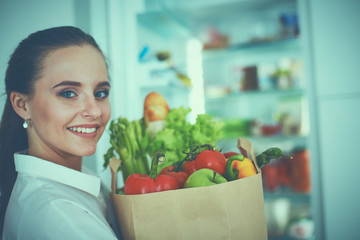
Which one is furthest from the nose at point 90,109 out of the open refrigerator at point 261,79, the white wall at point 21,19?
the open refrigerator at point 261,79

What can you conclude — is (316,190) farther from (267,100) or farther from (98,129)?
(98,129)

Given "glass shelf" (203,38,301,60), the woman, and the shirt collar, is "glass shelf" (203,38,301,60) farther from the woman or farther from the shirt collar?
the shirt collar

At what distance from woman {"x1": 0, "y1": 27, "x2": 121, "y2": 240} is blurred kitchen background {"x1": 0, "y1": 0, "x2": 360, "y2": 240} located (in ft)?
0.80

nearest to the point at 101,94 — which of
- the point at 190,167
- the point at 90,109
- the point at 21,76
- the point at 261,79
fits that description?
the point at 90,109

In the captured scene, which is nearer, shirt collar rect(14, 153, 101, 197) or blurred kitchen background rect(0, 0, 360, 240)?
shirt collar rect(14, 153, 101, 197)

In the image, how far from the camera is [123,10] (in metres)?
1.65

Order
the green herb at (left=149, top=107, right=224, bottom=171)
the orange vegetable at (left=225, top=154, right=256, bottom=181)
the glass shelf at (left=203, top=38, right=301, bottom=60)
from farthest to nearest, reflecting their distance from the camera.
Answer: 1. the glass shelf at (left=203, top=38, right=301, bottom=60)
2. the green herb at (left=149, top=107, right=224, bottom=171)
3. the orange vegetable at (left=225, top=154, right=256, bottom=181)

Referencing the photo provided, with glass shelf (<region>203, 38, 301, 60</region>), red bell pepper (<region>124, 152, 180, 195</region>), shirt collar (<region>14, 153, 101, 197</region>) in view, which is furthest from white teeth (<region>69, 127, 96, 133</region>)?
glass shelf (<region>203, 38, 301, 60</region>)

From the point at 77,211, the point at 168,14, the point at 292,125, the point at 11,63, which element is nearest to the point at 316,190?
the point at 292,125

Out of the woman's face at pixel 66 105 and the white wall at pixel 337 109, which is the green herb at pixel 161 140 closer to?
the woman's face at pixel 66 105

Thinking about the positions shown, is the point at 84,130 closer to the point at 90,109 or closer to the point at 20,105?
the point at 90,109

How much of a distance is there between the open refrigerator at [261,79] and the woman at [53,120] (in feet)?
4.15

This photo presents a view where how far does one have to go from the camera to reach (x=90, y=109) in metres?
0.86

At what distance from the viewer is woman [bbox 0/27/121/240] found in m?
0.77
